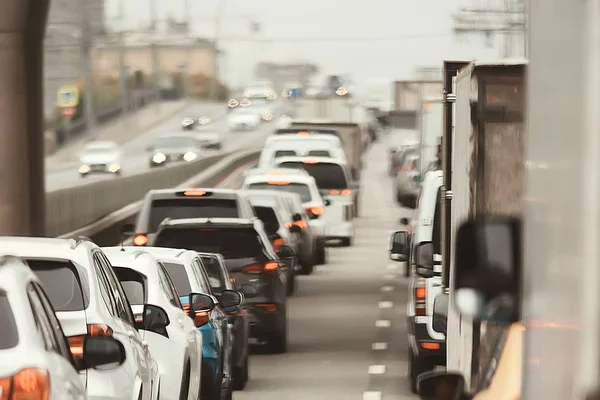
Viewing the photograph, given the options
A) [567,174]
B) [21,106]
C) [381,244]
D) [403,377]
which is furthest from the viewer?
[381,244]

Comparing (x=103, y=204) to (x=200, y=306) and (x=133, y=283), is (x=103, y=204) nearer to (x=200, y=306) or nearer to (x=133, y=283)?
(x=200, y=306)

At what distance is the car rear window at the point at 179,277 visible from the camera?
46.9ft

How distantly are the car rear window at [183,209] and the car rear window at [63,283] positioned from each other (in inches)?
511

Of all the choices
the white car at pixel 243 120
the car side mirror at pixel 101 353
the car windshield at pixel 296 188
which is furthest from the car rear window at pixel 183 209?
the white car at pixel 243 120

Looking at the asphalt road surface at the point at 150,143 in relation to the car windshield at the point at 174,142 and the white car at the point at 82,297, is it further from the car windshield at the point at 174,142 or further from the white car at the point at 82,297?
the white car at the point at 82,297

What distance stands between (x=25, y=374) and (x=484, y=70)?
18.3ft

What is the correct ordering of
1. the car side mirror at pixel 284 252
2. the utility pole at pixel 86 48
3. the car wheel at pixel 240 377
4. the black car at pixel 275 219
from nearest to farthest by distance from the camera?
the car wheel at pixel 240 377, the car side mirror at pixel 284 252, the black car at pixel 275 219, the utility pole at pixel 86 48

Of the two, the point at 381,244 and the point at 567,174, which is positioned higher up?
the point at 567,174

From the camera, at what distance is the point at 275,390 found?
16.5 metres

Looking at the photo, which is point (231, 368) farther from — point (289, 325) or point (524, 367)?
point (524, 367)

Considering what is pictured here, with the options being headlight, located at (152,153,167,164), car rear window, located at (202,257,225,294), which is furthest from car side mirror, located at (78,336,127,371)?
headlight, located at (152,153,167,164)

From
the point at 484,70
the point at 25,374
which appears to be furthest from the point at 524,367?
the point at 484,70

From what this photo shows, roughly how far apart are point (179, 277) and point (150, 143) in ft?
347

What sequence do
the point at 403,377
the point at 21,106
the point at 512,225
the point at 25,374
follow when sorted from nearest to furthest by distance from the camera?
1. the point at 512,225
2. the point at 25,374
3. the point at 403,377
4. the point at 21,106
